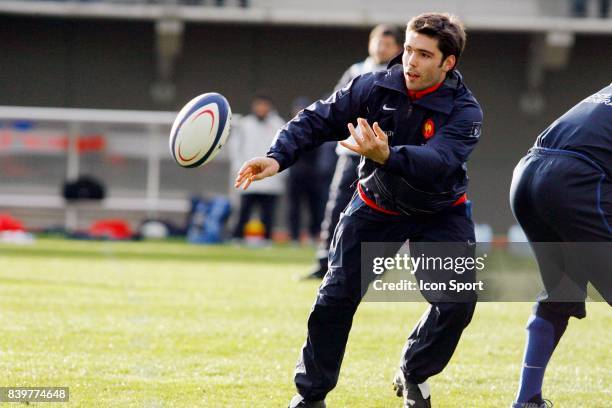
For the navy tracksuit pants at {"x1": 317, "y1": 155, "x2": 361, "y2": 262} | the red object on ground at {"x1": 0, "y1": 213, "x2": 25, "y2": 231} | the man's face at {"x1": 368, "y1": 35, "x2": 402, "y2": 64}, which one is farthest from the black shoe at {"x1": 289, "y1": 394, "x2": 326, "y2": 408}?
the red object on ground at {"x1": 0, "y1": 213, "x2": 25, "y2": 231}

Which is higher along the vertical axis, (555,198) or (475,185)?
(555,198)

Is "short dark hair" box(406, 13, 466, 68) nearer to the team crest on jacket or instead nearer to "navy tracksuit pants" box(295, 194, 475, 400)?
the team crest on jacket

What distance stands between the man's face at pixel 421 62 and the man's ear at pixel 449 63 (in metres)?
0.03

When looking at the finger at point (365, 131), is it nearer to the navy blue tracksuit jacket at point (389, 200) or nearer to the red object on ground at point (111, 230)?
the navy blue tracksuit jacket at point (389, 200)

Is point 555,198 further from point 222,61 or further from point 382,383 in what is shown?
point 222,61

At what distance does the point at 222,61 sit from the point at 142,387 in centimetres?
1841

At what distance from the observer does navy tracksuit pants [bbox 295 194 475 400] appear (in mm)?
5602

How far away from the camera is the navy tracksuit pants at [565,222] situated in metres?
5.36

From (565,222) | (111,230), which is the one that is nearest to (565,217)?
(565,222)

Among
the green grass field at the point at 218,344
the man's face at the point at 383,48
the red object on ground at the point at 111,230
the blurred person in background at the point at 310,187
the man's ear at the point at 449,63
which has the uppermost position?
the man's ear at the point at 449,63

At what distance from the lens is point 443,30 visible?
5555mm

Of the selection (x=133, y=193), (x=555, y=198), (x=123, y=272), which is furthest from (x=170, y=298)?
(x=133, y=193)

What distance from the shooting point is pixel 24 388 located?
5.96 m

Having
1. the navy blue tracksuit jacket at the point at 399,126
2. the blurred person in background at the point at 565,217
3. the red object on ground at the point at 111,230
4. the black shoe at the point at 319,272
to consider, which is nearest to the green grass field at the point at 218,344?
the black shoe at the point at 319,272
